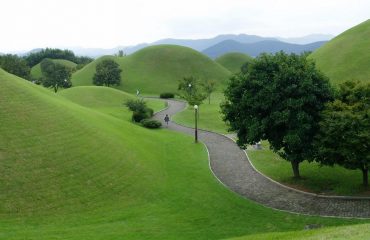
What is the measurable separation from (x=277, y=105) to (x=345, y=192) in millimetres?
7344

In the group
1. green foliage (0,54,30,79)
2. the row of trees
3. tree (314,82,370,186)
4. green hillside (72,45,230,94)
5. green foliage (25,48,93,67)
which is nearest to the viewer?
tree (314,82,370,186)

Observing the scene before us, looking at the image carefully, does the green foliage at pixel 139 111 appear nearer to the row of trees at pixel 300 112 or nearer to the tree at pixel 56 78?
the row of trees at pixel 300 112

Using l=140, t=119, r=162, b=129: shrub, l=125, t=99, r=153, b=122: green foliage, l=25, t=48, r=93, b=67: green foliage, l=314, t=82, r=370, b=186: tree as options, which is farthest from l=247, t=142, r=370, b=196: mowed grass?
l=25, t=48, r=93, b=67: green foliage

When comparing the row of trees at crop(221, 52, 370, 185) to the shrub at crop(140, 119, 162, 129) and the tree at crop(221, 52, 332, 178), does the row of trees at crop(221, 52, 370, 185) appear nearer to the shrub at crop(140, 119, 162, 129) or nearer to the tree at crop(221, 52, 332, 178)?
the tree at crop(221, 52, 332, 178)

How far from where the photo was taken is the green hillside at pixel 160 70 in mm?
114750

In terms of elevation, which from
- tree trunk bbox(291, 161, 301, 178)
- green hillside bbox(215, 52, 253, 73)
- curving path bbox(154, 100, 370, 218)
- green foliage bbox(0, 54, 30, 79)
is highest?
green hillside bbox(215, 52, 253, 73)

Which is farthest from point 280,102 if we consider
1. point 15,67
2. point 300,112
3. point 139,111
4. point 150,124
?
point 15,67

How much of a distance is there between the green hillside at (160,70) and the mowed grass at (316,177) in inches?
3078

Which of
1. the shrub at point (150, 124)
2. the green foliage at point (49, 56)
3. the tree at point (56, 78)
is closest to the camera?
the shrub at point (150, 124)

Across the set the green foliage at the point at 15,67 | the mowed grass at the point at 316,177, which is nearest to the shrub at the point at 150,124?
the mowed grass at the point at 316,177

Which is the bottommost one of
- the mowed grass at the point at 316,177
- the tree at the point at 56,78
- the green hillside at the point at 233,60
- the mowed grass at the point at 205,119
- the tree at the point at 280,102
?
the mowed grass at the point at 316,177

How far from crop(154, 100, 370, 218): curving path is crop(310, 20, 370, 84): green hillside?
41.3m

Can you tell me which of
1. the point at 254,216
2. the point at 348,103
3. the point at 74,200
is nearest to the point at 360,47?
the point at 348,103

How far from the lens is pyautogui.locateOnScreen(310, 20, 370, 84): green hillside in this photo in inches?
2891
